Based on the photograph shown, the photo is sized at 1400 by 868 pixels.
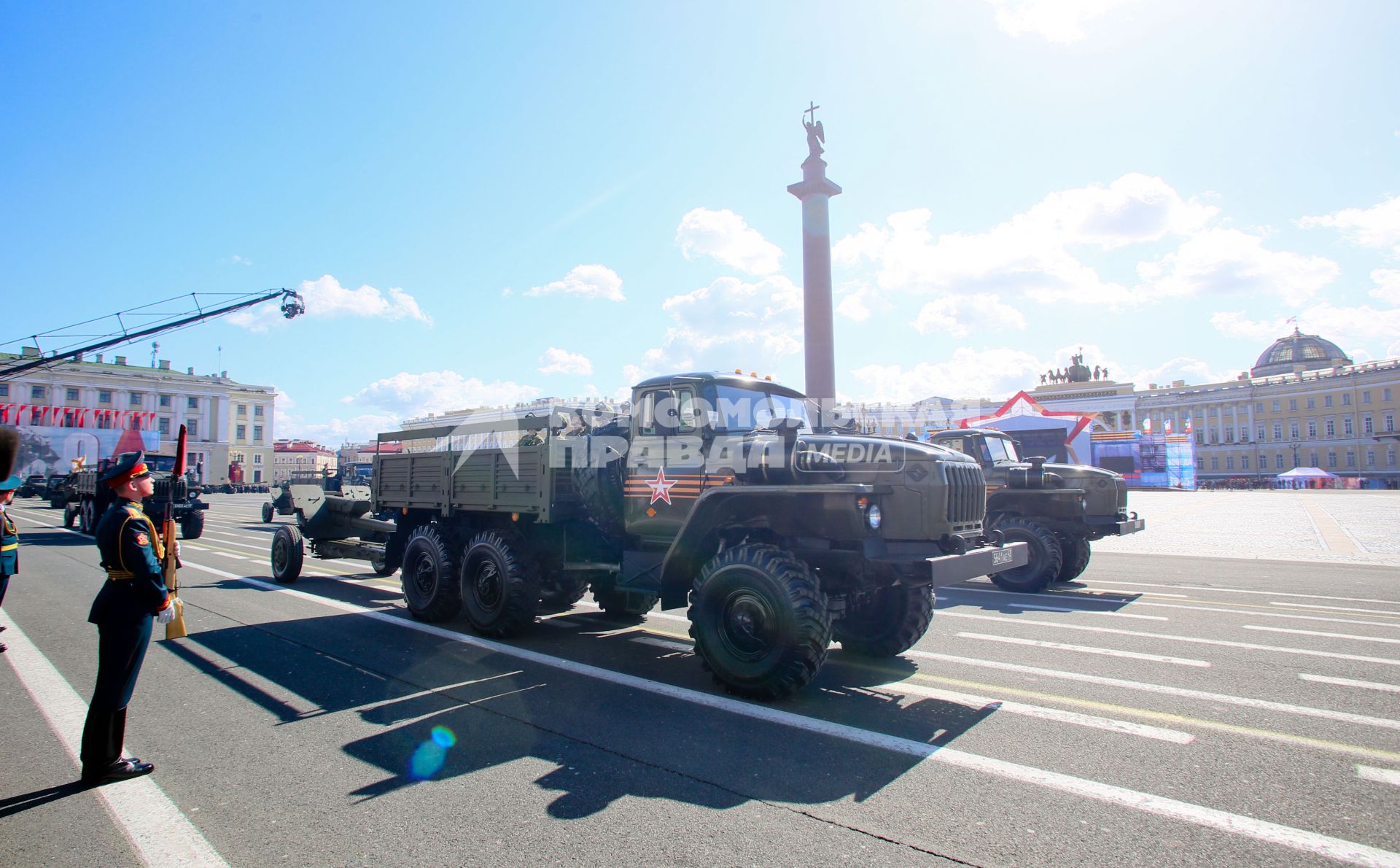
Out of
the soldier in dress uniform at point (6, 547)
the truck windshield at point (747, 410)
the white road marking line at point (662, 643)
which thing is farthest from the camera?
the white road marking line at point (662, 643)

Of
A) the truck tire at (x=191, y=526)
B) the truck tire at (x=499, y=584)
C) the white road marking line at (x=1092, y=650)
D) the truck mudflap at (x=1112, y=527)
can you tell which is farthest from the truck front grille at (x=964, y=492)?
the truck tire at (x=191, y=526)

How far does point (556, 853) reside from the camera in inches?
129

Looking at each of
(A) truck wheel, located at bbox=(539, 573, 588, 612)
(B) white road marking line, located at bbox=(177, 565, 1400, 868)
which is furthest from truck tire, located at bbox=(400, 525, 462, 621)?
(B) white road marking line, located at bbox=(177, 565, 1400, 868)

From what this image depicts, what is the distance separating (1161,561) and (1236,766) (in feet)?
41.4

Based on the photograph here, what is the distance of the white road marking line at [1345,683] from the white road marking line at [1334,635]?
2.01 m

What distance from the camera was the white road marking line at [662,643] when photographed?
7355mm

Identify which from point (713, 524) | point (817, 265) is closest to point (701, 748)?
point (713, 524)

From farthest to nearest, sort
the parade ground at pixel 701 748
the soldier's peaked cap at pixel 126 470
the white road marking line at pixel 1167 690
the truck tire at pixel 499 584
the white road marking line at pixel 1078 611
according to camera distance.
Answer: the white road marking line at pixel 1078 611
the truck tire at pixel 499 584
the white road marking line at pixel 1167 690
the soldier's peaked cap at pixel 126 470
the parade ground at pixel 701 748

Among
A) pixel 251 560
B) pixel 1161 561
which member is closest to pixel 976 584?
pixel 1161 561

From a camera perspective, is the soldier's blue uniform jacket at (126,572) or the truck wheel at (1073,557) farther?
the truck wheel at (1073,557)

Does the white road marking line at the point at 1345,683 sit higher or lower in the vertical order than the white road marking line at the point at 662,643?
higher

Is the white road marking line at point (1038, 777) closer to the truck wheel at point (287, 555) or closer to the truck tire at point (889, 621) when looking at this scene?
the truck tire at point (889, 621)

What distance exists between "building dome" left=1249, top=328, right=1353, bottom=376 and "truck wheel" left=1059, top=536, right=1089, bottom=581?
12141cm

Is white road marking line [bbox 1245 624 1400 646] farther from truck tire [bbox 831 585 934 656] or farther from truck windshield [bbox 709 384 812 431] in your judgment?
truck windshield [bbox 709 384 812 431]
